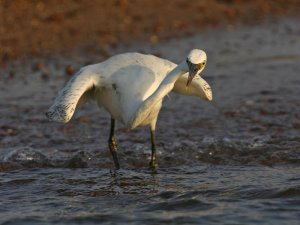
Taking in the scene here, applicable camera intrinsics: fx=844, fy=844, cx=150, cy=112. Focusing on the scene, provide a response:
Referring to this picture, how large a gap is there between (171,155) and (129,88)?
4.49 ft

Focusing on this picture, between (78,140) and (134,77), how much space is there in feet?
6.19

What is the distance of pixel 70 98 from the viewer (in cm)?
758

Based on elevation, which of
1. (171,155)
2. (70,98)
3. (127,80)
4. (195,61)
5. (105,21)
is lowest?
(171,155)

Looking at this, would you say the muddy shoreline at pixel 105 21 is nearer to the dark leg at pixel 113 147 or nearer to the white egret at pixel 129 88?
the dark leg at pixel 113 147

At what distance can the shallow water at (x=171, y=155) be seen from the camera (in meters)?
7.21

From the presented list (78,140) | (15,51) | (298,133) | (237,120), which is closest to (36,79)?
(15,51)

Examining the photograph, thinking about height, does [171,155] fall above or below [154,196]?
above

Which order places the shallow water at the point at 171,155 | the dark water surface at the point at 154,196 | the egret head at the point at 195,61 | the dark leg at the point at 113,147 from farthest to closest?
the dark leg at the point at 113,147, the shallow water at the point at 171,155, the egret head at the point at 195,61, the dark water surface at the point at 154,196

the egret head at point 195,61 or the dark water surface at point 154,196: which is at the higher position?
the egret head at point 195,61

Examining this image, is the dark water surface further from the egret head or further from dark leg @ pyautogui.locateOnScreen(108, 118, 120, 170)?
the egret head

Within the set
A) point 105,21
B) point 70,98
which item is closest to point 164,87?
point 70,98

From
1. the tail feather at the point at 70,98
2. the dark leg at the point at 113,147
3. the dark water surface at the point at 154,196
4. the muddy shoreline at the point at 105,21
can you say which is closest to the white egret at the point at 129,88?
the tail feather at the point at 70,98

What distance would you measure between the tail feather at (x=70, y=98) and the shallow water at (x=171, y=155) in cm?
73

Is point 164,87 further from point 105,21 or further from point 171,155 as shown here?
point 105,21
